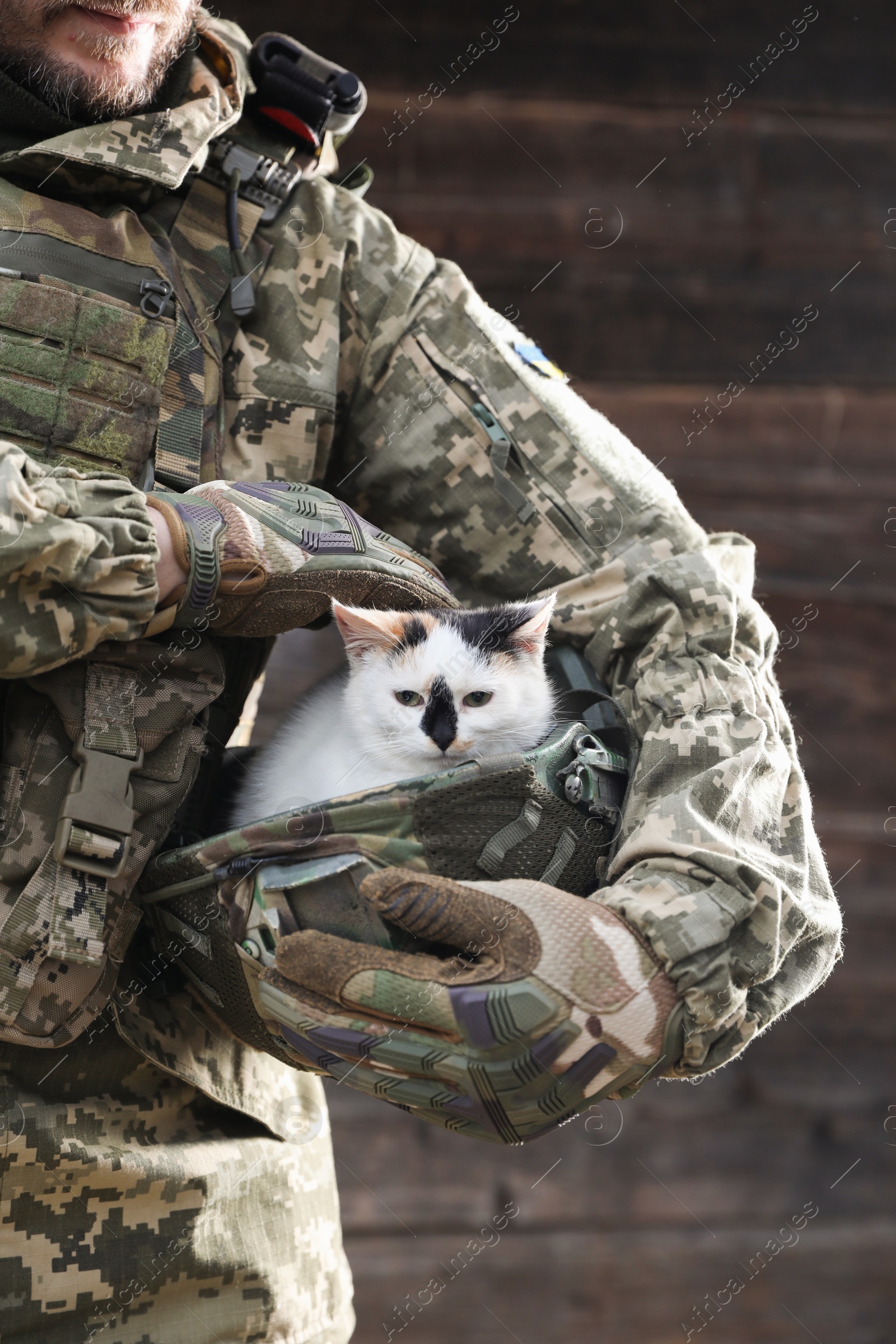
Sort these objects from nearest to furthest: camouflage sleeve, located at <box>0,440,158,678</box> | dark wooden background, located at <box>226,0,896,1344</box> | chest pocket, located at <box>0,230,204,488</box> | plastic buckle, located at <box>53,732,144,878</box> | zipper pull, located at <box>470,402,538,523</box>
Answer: camouflage sleeve, located at <box>0,440,158,678</box> → plastic buckle, located at <box>53,732,144,878</box> → chest pocket, located at <box>0,230,204,488</box> → zipper pull, located at <box>470,402,538,523</box> → dark wooden background, located at <box>226,0,896,1344</box>

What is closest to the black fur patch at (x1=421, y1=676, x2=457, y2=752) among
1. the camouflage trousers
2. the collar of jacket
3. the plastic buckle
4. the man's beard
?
the plastic buckle

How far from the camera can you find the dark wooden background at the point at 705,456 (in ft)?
7.09

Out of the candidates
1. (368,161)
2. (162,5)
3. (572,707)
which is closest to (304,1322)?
(572,707)

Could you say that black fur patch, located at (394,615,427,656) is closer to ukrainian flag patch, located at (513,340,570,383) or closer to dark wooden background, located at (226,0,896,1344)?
ukrainian flag patch, located at (513,340,570,383)

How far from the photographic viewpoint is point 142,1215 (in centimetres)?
116

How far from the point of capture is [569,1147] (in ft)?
7.59

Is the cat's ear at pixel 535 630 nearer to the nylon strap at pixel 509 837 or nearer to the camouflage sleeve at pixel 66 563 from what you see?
the nylon strap at pixel 509 837

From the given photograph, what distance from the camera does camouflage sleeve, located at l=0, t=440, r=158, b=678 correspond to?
904 mm

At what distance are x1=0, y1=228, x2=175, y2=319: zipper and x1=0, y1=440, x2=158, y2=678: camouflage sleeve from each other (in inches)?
11.3

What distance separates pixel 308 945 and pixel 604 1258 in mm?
1740

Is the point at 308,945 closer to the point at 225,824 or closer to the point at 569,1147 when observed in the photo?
the point at 225,824

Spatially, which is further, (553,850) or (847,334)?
(847,334)

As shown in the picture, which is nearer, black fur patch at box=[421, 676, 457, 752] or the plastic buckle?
the plastic buckle

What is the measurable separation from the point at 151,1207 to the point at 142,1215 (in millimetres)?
12
